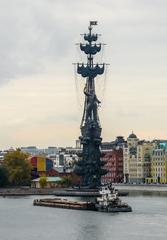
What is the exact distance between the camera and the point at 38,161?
134 metres

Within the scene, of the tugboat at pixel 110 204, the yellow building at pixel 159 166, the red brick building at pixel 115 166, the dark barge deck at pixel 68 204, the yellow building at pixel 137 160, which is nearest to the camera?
the tugboat at pixel 110 204

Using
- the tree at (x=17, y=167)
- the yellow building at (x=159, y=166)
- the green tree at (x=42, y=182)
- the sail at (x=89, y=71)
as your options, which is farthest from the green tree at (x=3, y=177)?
the yellow building at (x=159, y=166)

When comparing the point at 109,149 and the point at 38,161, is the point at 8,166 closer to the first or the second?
the point at 38,161

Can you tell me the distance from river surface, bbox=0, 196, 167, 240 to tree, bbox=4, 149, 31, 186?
123 feet

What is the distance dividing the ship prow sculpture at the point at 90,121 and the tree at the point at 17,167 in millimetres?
11810

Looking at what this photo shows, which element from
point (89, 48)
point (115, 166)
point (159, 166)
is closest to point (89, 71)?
point (89, 48)

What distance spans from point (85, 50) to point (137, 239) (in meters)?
55.8

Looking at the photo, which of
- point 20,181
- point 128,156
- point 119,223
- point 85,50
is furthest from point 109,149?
point 119,223

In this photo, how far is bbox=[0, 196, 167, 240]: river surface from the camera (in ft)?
174

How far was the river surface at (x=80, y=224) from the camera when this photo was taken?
174ft

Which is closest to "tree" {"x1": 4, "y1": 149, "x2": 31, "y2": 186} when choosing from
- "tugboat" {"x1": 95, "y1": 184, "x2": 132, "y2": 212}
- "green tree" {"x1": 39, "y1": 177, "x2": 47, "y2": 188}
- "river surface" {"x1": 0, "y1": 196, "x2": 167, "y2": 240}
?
"green tree" {"x1": 39, "y1": 177, "x2": 47, "y2": 188}

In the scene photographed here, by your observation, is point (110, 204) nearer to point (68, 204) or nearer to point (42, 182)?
point (68, 204)

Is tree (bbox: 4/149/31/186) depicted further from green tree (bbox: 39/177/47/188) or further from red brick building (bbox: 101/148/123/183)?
red brick building (bbox: 101/148/123/183)

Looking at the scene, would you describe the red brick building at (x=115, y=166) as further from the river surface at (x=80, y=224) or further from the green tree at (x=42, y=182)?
the river surface at (x=80, y=224)
